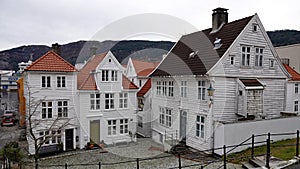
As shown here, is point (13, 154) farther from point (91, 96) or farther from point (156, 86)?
point (156, 86)

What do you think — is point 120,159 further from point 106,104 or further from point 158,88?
point 158,88

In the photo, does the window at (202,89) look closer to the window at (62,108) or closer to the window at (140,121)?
the window at (140,121)

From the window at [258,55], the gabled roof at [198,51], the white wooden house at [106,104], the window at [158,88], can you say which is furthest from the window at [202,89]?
the white wooden house at [106,104]

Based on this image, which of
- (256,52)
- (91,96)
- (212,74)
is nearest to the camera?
(212,74)

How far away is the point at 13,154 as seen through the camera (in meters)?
14.1

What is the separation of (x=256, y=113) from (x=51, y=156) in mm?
15074

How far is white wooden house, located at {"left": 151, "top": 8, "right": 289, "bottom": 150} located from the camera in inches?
616

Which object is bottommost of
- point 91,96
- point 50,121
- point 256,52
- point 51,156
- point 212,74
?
point 51,156

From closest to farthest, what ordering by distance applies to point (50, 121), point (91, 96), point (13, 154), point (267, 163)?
point (267, 163) → point (13, 154) → point (50, 121) → point (91, 96)

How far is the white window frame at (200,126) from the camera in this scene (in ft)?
53.0

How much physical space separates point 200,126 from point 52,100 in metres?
11.4

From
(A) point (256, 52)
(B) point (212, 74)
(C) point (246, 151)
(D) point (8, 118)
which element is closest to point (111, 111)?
(B) point (212, 74)

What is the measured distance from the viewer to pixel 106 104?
2038cm

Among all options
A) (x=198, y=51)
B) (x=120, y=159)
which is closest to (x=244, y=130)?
(x=198, y=51)
